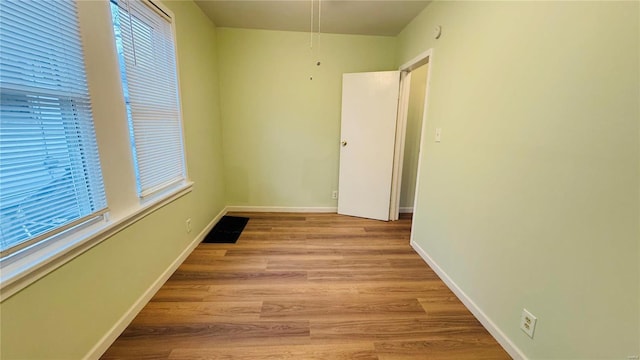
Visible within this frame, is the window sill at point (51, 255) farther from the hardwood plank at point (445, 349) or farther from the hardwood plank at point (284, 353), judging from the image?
the hardwood plank at point (445, 349)

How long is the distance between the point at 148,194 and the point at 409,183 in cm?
312

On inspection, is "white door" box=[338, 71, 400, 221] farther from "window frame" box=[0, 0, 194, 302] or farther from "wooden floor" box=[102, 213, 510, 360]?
"window frame" box=[0, 0, 194, 302]

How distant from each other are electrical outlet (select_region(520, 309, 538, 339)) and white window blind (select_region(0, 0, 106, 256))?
231cm

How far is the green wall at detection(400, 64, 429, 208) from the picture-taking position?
3324mm

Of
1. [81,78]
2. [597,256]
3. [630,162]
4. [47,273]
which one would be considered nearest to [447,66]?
[630,162]

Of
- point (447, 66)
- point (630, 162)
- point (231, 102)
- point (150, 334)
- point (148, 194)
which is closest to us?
point (630, 162)

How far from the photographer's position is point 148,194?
67.4 inches

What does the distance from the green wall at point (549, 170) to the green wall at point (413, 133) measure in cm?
142

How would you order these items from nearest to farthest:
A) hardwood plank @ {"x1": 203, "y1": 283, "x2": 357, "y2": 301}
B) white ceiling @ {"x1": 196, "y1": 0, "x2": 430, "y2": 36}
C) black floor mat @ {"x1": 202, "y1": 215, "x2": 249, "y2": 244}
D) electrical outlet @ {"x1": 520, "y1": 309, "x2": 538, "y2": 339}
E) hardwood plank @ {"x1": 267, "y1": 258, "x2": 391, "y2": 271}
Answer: electrical outlet @ {"x1": 520, "y1": 309, "x2": 538, "y2": 339} → hardwood plank @ {"x1": 203, "y1": 283, "x2": 357, "y2": 301} → hardwood plank @ {"x1": 267, "y1": 258, "x2": 391, "y2": 271} → white ceiling @ {"x1": 196, "y1": 0, "x2": 430, "y2": 36} → black floor mat @ {"x1": 202, "y1": 215, "x2": 249, "y2": 244}

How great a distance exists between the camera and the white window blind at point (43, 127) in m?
0.93

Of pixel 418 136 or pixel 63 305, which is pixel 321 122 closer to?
pixel 418 136

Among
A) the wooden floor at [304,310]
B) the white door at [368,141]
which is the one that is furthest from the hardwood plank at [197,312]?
the white door at [368,141]

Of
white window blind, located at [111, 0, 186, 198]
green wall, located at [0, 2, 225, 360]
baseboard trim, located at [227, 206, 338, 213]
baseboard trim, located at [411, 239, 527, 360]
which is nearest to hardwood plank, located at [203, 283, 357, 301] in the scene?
green wall, located at [0, 2, 225, 360]

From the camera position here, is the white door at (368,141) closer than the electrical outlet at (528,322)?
No
